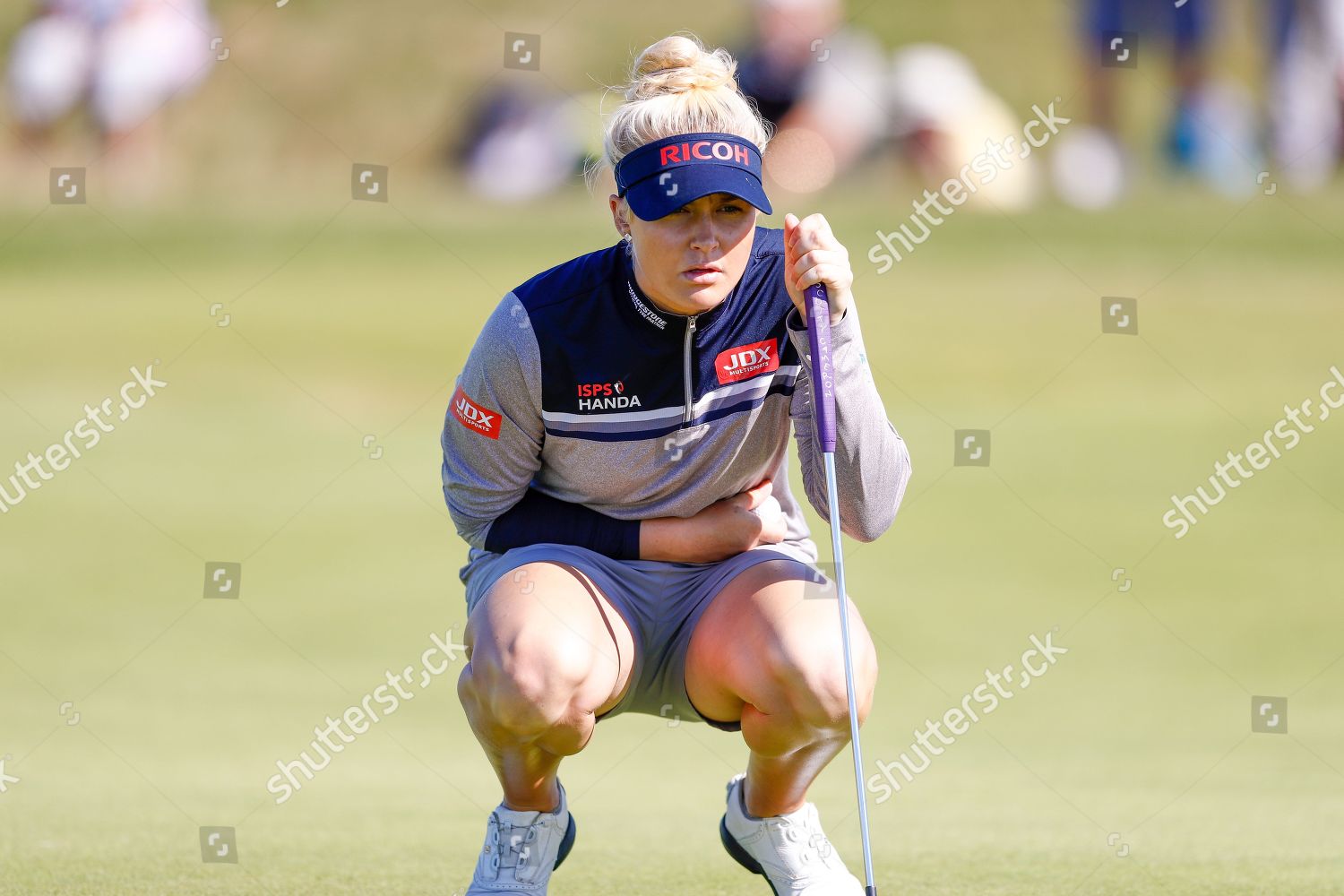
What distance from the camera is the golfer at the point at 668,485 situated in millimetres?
2830

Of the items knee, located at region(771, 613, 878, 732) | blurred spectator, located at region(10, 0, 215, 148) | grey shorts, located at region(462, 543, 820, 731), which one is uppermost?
blurred spectator, located at region(10, 0, 215, 148)

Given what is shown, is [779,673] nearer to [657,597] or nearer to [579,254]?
[657,597]

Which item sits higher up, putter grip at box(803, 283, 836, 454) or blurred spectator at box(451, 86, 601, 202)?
blurred spectator at box(451, 86, 601, 202)

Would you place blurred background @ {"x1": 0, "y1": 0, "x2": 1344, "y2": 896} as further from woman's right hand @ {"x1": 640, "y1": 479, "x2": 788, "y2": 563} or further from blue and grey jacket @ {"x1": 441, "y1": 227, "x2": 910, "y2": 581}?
woman's right hand @ {"x1": 640, "y1": 479, "x2": 788, "y2": 563}

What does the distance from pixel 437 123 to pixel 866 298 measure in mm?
8666

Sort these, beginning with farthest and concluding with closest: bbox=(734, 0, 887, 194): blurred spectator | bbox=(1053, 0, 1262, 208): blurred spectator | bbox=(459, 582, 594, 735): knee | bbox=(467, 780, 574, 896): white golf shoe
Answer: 1. bbox=(1053, 0, 1262, 208): blurred spectator
2. bbox=(734, 0, 887, 194): blurred spectator
3. bbox=(467, 780, 574, 896): white golf shoe
4. bbox=(459, 582, 594, 735): knee

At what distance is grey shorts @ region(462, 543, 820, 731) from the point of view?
3.02 meters

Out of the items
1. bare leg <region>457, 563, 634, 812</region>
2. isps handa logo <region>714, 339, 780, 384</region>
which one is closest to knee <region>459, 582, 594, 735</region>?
bare leg <region>457, 563, 634, 812</region>

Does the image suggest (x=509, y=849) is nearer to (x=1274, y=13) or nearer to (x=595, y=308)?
(x=595, y=308)

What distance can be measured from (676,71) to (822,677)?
1.12m

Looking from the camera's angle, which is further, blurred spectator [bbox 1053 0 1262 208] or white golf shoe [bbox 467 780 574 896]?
blurred spectator [bbox 1053 0 1262 208]

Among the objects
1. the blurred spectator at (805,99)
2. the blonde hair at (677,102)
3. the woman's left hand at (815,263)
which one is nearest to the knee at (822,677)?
the woman's left hand at (815,263)

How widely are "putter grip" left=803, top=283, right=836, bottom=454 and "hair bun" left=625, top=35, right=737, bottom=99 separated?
0.46 meters

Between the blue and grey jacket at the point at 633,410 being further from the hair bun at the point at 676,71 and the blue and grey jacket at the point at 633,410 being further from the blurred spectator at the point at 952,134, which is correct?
the blurred spectator at the point at 952,134
